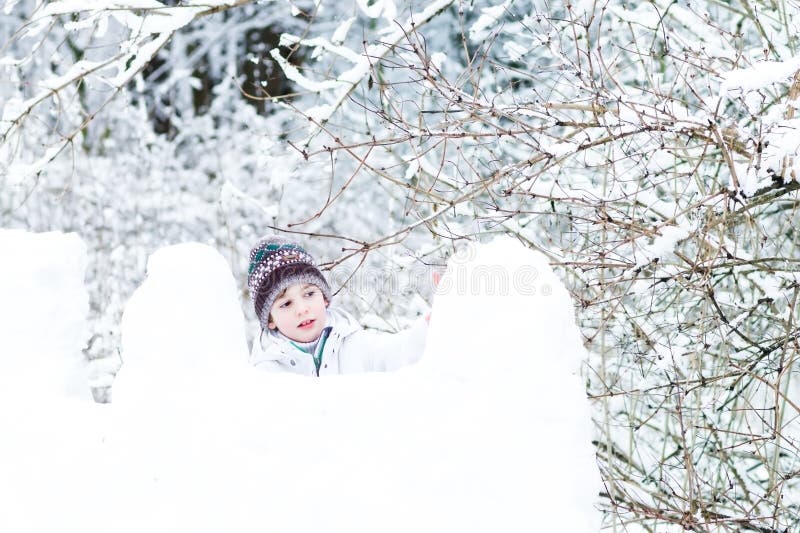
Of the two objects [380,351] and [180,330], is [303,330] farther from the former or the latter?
[180,330]

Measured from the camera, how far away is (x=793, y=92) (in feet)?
7.26

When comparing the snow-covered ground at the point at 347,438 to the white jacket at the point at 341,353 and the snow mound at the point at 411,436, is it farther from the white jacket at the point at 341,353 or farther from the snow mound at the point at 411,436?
the white jacket at the point at 341,353

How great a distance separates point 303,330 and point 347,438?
1.21 meters

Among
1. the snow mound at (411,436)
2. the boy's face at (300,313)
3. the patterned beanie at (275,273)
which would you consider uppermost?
the patterned beanie at (275,273)

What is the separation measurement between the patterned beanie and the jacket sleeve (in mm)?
226

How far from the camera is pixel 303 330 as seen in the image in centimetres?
258

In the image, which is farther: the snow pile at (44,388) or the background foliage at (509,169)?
the background foliage at (509,169)

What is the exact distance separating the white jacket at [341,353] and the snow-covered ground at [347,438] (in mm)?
1022

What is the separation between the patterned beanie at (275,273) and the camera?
8.61 ft

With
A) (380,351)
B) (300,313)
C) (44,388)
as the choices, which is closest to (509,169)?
(380,351)

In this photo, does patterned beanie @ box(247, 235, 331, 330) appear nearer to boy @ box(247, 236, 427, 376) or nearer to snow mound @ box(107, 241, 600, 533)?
boy @ box(247, 236, 427, 376)

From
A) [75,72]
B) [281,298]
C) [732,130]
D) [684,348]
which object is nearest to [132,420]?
[281,298]

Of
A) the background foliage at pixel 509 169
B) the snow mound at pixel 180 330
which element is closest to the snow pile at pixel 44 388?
→ the snow mound at pixel 180 330

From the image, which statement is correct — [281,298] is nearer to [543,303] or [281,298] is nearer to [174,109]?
[543,303]
